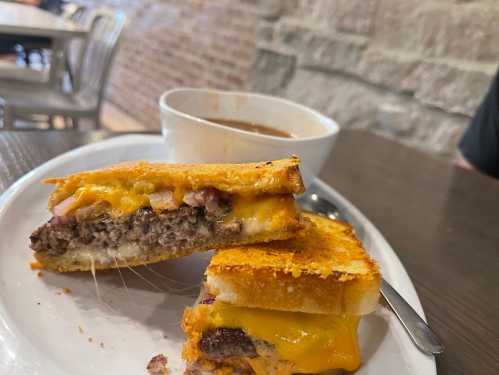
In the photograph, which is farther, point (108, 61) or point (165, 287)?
point (108, 61)

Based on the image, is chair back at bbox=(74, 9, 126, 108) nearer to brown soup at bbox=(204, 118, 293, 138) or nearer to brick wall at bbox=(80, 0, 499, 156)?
brick wall at bbox=(80, 0, 499, 156)

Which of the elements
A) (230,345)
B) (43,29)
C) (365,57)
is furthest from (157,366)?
(43,29)

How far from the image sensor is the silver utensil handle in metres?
0.69

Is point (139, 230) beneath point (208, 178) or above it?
beneath

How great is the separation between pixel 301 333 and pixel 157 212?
33 centimetres

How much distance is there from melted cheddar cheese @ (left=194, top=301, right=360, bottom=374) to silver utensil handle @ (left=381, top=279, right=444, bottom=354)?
0.09m

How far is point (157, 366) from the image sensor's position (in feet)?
2.14

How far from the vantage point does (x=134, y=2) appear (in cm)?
551

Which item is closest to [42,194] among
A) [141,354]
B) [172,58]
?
[141,354]

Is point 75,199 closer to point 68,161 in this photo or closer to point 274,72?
point 68,161

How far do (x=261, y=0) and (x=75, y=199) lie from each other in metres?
2.96

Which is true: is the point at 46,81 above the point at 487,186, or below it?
below

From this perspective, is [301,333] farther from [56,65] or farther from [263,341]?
[56,65]

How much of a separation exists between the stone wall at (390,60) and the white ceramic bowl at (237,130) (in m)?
1.47
